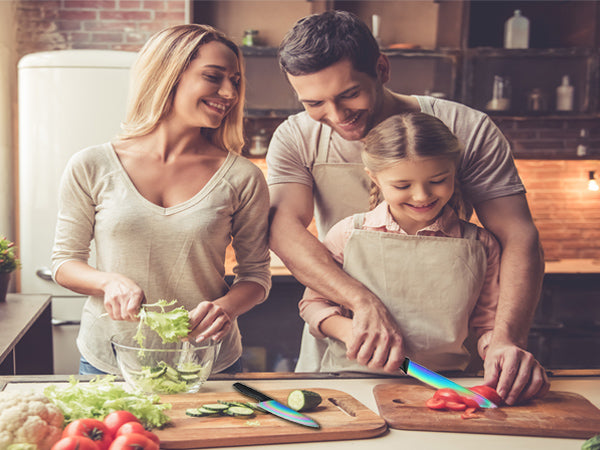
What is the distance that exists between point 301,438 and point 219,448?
16 centimetres

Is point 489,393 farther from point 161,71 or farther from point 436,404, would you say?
point 161,71

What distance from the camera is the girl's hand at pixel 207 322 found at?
1.39m

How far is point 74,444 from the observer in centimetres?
94

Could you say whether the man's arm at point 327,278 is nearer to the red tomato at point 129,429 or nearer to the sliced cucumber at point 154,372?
the sliced cucumber at point 154,372

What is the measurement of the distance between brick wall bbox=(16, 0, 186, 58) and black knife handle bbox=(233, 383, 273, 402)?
323cm

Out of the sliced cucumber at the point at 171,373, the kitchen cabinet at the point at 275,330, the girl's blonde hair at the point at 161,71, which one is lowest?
the kitchen cabinet at the point at 275,330

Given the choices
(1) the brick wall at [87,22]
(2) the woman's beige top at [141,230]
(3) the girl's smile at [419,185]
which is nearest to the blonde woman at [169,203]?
(2) the woman's beige top at [141,230]

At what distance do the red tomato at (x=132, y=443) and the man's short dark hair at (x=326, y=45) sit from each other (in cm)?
99

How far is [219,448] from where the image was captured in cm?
114

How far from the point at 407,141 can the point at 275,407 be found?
2.38 ft

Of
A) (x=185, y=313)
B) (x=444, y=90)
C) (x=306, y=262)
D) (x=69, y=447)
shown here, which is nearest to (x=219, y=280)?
(x=306, y=262)

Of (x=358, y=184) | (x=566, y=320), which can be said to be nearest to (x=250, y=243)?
(x=358, y=184)

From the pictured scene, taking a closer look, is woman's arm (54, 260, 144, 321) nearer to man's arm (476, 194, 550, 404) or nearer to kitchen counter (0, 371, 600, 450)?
kitchen counter (0, 371, 600, 450)

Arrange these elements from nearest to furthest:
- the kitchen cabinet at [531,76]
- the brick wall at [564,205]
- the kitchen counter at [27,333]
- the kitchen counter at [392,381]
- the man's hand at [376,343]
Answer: the kitchen counter at [392,381] → the man's hand at [376,343] → the kitchen counter at [27,333] → the kitchen cabinet at [531,76] → the brick wall at [564,205]
